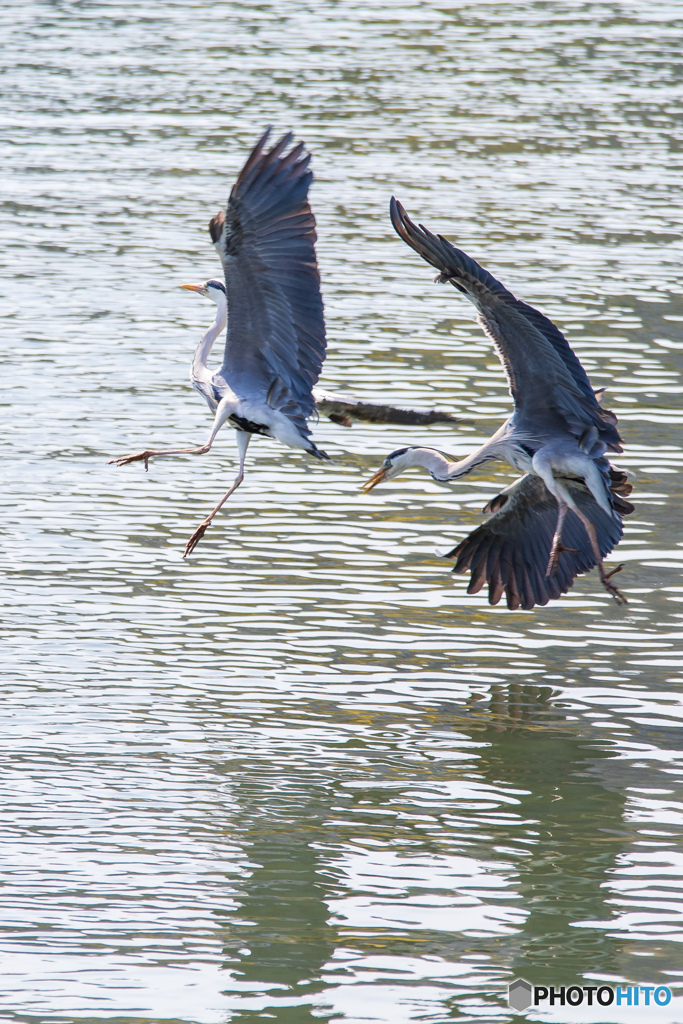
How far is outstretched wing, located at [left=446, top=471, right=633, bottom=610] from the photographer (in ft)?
31.3

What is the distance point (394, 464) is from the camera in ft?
32.6

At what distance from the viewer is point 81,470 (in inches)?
475

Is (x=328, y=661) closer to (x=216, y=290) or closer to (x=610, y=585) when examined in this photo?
(x=610, y=585)

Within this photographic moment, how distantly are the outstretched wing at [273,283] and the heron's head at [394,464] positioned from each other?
55 centimetres

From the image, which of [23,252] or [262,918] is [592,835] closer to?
[262,918]

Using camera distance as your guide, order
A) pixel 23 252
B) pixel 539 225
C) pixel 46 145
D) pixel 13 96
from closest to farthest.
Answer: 1. pixel 23 252
2. pixel 539 225
3. pixel 46 145
4. pixel 13 96

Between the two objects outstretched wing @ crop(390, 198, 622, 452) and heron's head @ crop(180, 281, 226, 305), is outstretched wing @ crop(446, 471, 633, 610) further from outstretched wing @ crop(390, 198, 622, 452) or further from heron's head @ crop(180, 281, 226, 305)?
heron's head @ crop(180, 281, 226, 305)

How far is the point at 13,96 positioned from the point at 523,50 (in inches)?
398

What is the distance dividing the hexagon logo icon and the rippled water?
0.05m

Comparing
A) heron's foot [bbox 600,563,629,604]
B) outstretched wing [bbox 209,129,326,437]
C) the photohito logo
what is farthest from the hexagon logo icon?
outstretched wing [bbox 209,129,326,437]

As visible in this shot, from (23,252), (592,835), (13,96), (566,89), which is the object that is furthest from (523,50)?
(592,835)

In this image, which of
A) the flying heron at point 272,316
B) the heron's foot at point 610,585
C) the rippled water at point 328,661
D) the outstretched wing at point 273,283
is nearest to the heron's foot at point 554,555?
the heron's foot at point 610,585

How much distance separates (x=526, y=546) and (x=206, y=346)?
259 cm

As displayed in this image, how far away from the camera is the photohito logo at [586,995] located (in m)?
6.20
